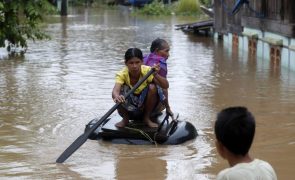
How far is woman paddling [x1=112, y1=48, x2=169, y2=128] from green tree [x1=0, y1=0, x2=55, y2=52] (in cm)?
962

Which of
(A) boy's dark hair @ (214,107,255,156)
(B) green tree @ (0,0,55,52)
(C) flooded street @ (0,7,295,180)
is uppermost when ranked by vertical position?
(B) green tree @ (0,0,55,52)

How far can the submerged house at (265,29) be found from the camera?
49.8 ft

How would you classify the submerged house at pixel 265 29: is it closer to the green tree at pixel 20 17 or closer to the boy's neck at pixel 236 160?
the green tree at pixel 20 17

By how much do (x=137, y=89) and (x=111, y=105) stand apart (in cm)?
291

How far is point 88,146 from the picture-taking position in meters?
7.51

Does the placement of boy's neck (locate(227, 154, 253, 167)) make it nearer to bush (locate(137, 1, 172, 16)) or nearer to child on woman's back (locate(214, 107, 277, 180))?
child on woman's back (locate(214, 107, 277, 180))

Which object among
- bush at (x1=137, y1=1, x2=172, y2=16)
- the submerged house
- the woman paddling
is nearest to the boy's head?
the woman paddling

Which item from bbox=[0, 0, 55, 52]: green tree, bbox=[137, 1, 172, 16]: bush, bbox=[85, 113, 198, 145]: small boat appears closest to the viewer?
bbox=[85, 113, 198, 145]: small boat

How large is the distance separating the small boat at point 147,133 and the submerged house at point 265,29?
7.38m

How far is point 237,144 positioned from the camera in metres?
2.89

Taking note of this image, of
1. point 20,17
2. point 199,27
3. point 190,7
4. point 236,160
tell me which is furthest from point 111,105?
point 190,7

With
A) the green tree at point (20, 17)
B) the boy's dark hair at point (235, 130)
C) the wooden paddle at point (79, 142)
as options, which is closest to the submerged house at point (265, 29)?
the green tree at point (20, 17)

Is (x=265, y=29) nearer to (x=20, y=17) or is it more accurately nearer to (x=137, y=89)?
(x=20, y=17)

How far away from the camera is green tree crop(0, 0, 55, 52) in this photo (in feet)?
56.0
